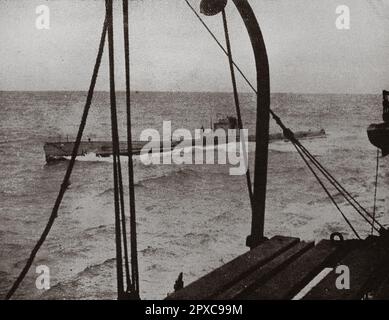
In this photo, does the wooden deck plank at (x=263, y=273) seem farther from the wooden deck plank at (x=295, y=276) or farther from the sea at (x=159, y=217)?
the sea at (x=159, y=217)

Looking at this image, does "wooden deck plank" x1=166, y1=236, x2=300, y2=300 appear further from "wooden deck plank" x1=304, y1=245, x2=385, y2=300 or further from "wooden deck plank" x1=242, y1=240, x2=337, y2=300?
"wooden deck plank" x1=304, y1=245, x2=385, y2=300

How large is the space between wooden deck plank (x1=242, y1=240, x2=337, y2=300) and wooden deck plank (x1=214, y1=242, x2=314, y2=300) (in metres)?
0.05

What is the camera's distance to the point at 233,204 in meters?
29.9

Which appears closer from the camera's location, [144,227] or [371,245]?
[371,245]

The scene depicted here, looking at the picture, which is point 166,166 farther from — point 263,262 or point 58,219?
point 263,262

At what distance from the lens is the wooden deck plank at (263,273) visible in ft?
10.9

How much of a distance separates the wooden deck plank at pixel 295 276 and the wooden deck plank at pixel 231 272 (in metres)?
0.22

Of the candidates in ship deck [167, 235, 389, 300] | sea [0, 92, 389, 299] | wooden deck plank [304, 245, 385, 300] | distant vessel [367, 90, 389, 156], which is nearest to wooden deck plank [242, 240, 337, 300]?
ship deck [167, 235, 389, 300]

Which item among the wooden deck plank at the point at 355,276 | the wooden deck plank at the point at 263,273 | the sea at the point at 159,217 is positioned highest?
the wooden deck plank at the point at 263,273

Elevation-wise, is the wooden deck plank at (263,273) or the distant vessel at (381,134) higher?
the distant vessel at (381,134)

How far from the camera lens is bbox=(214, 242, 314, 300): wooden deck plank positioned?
3314mm

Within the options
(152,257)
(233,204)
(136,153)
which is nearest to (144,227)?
(152,257)

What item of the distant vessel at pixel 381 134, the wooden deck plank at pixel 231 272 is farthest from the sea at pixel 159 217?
the wooden deck plank at pixel 231 272
